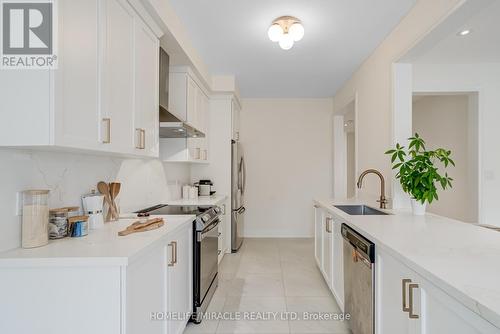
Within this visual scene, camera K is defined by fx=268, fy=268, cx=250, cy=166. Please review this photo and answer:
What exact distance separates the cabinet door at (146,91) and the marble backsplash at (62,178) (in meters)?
0.33

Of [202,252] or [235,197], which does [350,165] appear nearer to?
[235,197]

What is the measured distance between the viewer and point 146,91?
195 centimetres

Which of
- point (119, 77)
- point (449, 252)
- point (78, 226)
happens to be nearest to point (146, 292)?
point (78, 226)

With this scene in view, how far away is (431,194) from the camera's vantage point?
207cm

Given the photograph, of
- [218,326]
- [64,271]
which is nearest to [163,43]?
[64,271]

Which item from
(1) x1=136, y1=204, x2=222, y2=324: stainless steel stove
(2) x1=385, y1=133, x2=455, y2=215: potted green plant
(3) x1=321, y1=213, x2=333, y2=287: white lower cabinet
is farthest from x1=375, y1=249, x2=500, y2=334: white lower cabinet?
(1) x1=136, y1=204, x2=222, y2=324: stainless steel stove

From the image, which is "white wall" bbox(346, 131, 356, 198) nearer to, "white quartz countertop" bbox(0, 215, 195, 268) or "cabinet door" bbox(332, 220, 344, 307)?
"cabinet door" bbox(332, 220, 344, 307)

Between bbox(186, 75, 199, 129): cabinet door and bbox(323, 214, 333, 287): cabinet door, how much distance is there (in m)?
1.92

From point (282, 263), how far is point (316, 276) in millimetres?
588

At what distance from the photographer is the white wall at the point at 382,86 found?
6.70 ft

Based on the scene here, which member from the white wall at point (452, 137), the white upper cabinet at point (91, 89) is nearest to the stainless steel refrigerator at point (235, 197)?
the white upper cabinet at point (91, 89)

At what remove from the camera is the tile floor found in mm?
2191

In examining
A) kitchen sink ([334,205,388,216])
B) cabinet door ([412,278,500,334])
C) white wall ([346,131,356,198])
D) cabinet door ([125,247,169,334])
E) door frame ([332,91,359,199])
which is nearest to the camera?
cabinet door ([412,278,500,334])

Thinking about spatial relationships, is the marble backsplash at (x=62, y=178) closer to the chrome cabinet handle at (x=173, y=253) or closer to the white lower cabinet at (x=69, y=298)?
the white lower cabinet at (x=69, y=298)
